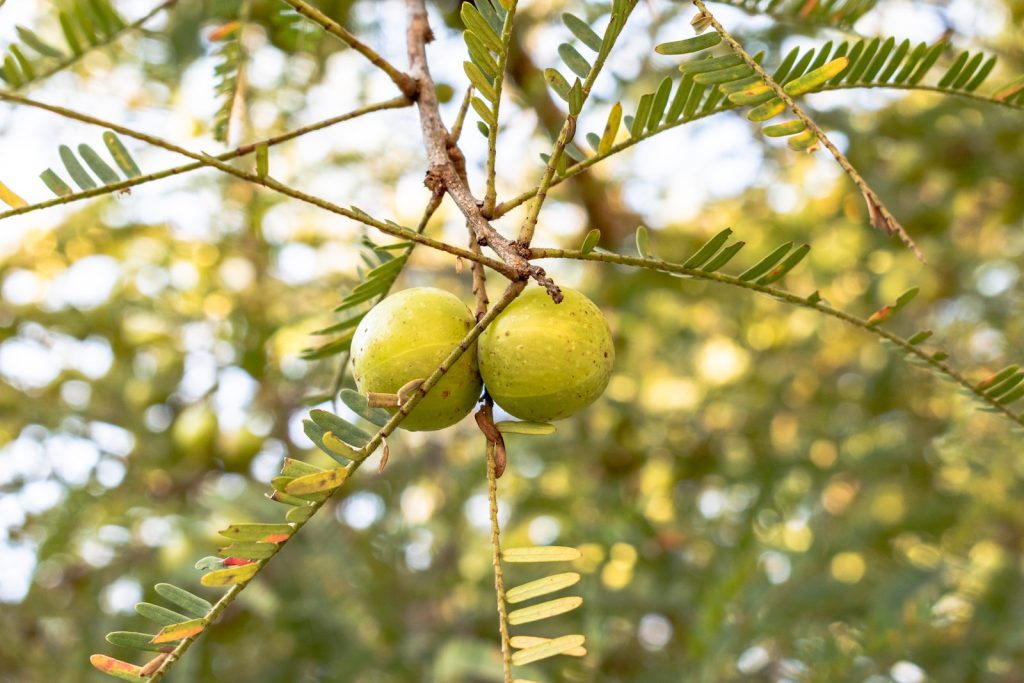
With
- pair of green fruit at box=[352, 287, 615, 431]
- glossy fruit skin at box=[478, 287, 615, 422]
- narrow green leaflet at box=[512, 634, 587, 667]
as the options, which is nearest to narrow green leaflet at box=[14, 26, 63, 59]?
pair of green fruit at box=[352, 287, 615, 431]

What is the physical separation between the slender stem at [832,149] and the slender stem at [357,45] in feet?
1.38

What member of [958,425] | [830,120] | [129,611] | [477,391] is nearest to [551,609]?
[477,391]

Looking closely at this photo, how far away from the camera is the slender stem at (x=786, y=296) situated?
91 cm

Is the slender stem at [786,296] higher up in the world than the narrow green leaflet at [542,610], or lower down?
higher up

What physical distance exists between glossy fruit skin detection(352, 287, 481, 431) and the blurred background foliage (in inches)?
44.2

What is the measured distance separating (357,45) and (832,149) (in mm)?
597

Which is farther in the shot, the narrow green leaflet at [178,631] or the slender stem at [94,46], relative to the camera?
the slender stem at [94,46]

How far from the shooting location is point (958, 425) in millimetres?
2582

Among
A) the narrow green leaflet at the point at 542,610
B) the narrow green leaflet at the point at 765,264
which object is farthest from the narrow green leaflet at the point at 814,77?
the narrow green leaflet at the point at 542,610

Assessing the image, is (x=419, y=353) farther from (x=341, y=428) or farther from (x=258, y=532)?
(x=258, y=532)

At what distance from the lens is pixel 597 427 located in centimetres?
Result: 300

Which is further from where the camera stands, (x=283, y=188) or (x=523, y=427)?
(x=523, y=427)

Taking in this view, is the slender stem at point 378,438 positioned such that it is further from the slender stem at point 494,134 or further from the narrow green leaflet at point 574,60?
the narrow green leaflet at point 574,60

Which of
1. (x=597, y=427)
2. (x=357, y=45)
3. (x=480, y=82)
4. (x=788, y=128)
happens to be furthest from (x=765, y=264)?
(x=597, y=427)
